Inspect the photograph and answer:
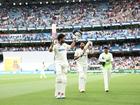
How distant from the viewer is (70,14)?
82688mm

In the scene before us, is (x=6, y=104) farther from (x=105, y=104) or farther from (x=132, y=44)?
(x=132, y=44)

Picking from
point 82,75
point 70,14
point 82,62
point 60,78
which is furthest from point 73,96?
point 70,14

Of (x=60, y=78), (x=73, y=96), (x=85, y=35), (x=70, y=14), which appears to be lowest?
(x=73, y=96)

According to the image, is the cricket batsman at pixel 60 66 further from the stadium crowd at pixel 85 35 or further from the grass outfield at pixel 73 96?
the stadium crowd at pixel 85 35

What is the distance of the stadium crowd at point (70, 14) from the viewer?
255ft

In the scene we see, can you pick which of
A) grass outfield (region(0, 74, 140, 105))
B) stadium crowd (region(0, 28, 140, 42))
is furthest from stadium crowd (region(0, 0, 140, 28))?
grass outfield (region(0, 74, 140, 105))

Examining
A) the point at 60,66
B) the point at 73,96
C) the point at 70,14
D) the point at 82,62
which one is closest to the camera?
the point at 60,66

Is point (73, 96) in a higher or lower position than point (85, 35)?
lower

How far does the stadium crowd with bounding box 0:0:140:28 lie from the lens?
77713 mm

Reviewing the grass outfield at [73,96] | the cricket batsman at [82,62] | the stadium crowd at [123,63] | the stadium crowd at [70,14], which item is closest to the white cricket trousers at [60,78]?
the grass outfield at [73,96]

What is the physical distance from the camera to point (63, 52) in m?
16.1

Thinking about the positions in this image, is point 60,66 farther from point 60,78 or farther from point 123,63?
point 123,63

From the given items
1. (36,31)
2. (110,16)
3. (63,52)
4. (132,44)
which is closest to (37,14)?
(36,31)

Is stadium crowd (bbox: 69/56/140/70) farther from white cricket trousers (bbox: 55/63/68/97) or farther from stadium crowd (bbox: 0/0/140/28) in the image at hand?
white cricket trousers (bbox: 55/63/68/97)
